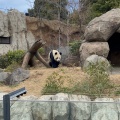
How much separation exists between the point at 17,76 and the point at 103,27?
3.28m

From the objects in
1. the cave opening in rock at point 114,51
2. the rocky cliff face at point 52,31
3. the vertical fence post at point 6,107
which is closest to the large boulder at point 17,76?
the cave opening in rock at point 114,51

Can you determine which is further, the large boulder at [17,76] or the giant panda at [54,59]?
the giant panda at [54,59]

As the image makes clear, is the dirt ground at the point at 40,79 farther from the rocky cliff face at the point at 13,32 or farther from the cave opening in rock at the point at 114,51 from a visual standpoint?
the rocky cliff face at the point at 13,32

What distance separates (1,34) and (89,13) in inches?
176

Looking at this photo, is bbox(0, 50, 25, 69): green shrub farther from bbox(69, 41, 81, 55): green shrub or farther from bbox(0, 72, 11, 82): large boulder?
bbox(0, 72, 11, 82): large boulder

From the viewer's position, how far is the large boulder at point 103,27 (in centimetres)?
1049

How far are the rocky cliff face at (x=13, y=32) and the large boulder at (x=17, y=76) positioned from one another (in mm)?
7147

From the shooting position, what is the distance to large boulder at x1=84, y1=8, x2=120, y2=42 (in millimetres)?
10492

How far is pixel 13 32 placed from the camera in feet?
55.7

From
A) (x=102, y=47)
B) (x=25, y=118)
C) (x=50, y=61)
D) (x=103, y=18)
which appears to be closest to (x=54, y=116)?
(x=25, y=118)

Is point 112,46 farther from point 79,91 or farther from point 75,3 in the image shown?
point 79,91

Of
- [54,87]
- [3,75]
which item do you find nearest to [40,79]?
[3,75]

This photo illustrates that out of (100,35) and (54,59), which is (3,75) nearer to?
(54,59)

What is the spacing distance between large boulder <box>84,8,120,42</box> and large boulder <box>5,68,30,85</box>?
2667mm
